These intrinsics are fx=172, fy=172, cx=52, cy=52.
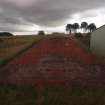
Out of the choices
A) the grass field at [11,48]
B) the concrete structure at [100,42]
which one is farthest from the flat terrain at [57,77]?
the concrete structure at [100,42]

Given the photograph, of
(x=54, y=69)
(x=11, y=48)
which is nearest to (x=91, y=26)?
(x=11, y=48)

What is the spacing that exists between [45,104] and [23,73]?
3.44 meters

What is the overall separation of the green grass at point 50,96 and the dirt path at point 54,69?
2.44 feet

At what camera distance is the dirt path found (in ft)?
28.8

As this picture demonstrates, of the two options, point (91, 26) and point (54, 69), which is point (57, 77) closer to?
point (54, 69)

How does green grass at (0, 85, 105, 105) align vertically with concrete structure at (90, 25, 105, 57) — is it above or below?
below

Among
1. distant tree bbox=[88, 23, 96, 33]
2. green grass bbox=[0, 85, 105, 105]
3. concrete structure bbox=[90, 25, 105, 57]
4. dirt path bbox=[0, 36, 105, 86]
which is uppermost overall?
distant tree bbox=[88, 23, 96, 33]

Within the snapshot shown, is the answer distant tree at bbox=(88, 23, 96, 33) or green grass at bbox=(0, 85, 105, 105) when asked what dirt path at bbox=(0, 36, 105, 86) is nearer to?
green grass at bbox=(0, 85, 105, 105)

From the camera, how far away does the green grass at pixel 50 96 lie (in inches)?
258

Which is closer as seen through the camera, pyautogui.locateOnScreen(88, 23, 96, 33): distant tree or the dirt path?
the dirt path

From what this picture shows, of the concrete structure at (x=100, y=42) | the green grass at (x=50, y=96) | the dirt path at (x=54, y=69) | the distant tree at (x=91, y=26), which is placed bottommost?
the green grass at (x=50, y=96)

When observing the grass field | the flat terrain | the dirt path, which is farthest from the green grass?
the grass field

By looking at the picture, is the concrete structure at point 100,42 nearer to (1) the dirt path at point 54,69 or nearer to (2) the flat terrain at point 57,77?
(2) the flat terrain at point 57,77

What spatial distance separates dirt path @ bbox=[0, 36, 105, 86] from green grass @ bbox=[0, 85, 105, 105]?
0.74 metres
